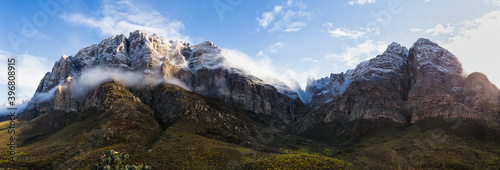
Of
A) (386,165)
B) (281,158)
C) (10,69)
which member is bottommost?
(386,165)

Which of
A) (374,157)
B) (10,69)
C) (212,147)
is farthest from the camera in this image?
(374,157)

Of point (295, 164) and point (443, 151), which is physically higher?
point (295, 164)

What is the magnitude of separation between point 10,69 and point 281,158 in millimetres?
125510

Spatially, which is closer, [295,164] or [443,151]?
[295,164]

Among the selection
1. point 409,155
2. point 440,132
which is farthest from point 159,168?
point 440,132

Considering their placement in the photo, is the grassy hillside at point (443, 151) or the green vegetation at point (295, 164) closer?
the green vegetation at point (295, 164)

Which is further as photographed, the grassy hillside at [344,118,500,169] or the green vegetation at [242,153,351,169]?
the grassy hillside at [344,118,500,169]

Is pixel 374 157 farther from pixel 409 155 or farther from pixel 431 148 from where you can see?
pixel 431 148

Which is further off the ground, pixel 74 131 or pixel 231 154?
pixel 74 131

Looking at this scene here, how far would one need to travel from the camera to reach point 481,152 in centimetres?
14875

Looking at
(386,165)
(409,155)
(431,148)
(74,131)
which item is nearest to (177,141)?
(74,131)

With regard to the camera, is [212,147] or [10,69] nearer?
[10,69]

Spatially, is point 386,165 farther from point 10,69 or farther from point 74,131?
point 74,131

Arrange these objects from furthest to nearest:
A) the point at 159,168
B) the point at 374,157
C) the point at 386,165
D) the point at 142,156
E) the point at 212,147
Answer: the point at 374,157, the point at 212,147, the point at 386,165, the point at 142,156, the point at 159,168
